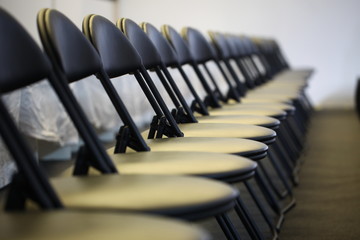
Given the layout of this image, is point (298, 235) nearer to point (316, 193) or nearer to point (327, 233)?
point (327, 233)

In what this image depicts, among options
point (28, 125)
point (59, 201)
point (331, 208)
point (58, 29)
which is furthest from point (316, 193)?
point (59, 201)

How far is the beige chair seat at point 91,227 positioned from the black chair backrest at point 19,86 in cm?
13

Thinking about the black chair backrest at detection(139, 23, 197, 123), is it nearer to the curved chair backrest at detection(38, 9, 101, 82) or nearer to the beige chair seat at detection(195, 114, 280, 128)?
the beige chair seat at detection(195, 114, 280, 128)

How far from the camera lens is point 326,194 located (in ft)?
14.1

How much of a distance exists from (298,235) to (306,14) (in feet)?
27.5

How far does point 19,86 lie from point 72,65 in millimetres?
330

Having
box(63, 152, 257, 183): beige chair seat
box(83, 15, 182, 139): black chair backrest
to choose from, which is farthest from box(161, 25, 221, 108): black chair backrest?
box(63, 152, 257, 183): beige chair seat

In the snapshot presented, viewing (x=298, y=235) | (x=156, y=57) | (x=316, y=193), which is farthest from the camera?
(x=316, y=193)

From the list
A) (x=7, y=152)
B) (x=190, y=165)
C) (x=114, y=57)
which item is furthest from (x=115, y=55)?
(x=7, y=152)

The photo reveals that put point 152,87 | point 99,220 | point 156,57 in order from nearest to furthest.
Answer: point 99,220 < point 152,87 < point 156,57

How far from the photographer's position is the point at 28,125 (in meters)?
4.35

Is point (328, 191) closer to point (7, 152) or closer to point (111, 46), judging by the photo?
point (7, 152)

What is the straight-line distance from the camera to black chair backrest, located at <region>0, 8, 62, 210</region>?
1548 millimetres

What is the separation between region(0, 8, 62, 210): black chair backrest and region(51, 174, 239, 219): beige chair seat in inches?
2.4
